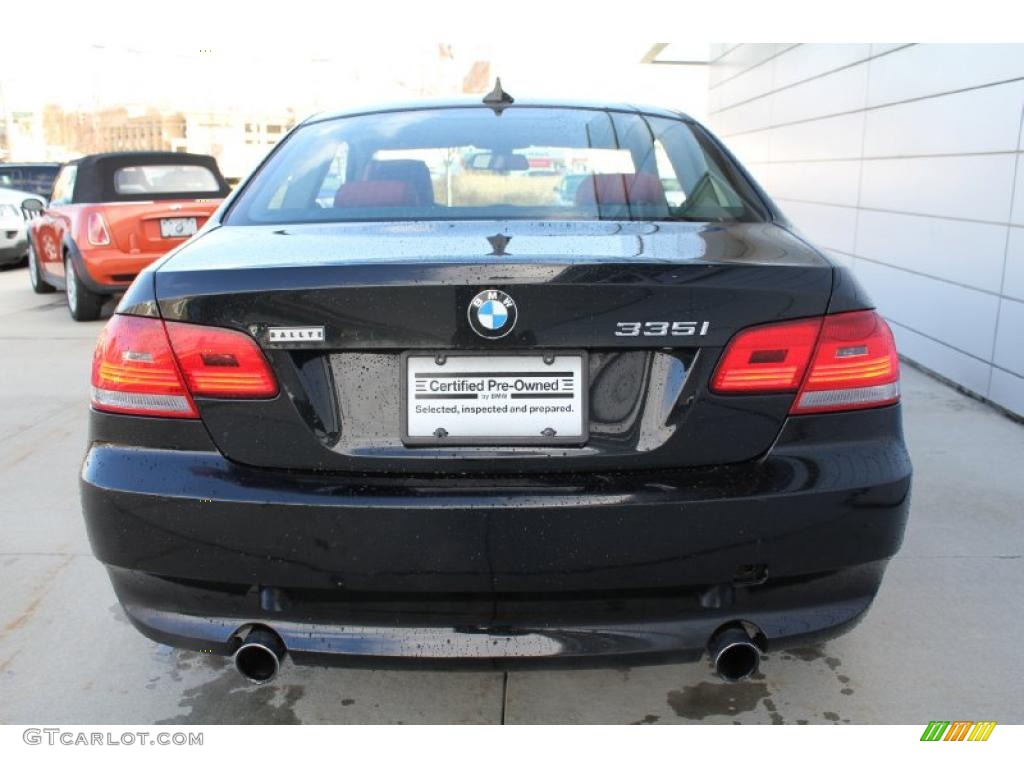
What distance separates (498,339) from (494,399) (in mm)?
124

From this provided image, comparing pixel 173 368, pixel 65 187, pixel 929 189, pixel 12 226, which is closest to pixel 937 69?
pixel 929 189

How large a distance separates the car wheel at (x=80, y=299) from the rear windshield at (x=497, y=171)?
6.39 m

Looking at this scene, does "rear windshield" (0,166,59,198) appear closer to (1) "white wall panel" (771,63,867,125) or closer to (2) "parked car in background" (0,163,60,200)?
(2) "parked car in background" (0,163,60,200)

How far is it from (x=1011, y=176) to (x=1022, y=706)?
12.3 ft

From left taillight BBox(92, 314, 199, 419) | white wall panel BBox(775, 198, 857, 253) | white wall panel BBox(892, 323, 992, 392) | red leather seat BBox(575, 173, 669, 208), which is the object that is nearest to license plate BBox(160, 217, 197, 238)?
white wall panel BBox(775, 198, 857, 253)

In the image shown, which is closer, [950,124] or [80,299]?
[950,124]

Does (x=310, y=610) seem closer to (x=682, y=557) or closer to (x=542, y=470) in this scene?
(x=542, y=470)

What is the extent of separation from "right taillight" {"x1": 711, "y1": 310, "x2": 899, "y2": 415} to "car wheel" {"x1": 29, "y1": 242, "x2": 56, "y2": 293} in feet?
34.0

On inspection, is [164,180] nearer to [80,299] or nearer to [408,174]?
[80,299]

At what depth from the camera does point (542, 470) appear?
1.82 meters

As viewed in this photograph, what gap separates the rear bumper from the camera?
1.79 metres

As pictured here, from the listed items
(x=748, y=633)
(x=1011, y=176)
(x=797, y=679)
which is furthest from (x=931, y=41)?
(x=748, y=633)

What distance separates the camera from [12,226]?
13.2 m

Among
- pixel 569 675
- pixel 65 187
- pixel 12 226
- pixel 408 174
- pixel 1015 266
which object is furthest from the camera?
pixel 12 226
